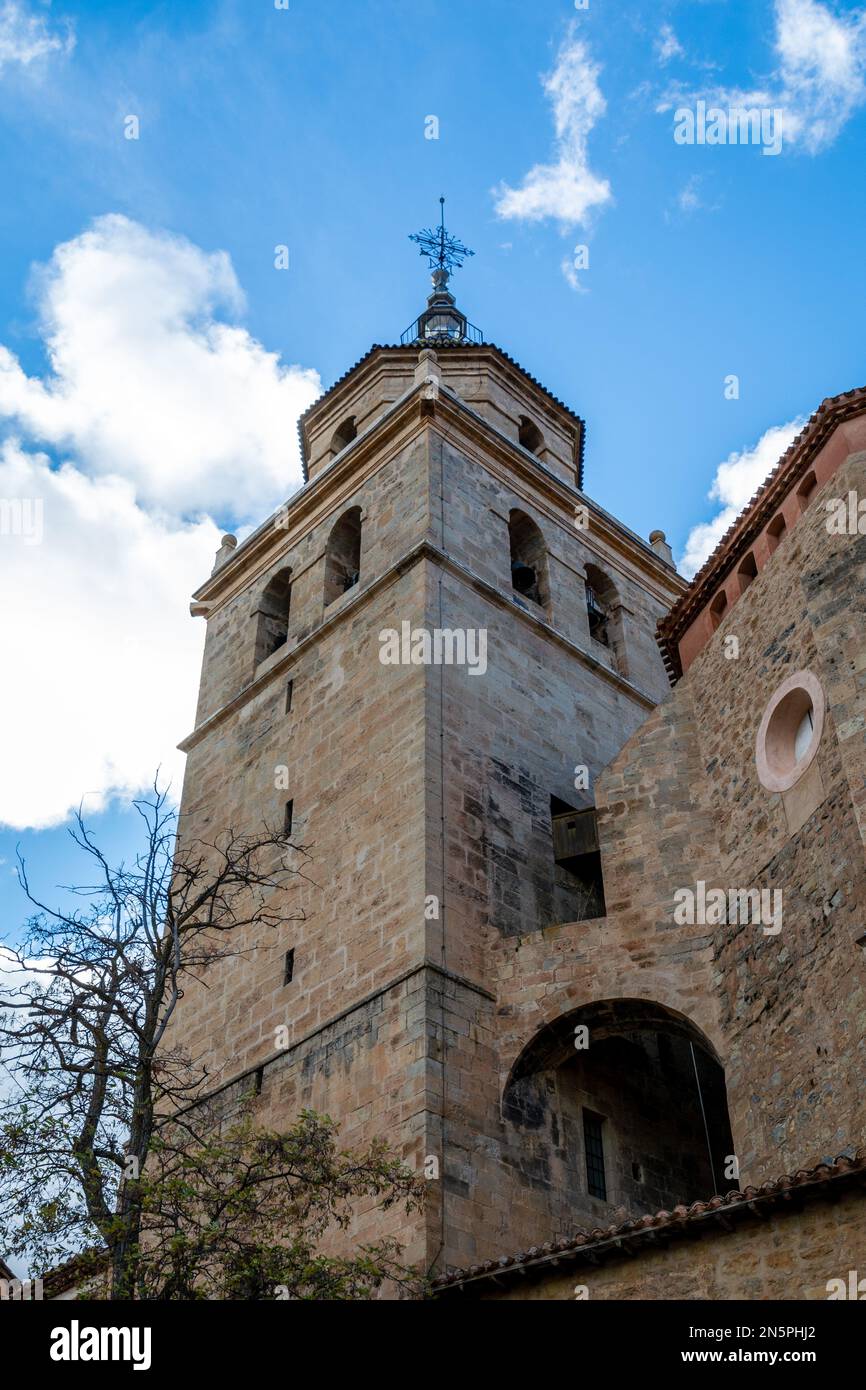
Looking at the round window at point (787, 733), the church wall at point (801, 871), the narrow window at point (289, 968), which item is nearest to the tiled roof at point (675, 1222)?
the church wall at point (801, 871)

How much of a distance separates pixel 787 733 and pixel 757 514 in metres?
2.77

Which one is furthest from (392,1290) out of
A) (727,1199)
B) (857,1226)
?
(857,1226)

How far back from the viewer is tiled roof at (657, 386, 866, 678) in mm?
14266

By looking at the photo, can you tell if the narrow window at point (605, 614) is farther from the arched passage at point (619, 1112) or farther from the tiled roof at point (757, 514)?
the arched passage at point (619, 1112)

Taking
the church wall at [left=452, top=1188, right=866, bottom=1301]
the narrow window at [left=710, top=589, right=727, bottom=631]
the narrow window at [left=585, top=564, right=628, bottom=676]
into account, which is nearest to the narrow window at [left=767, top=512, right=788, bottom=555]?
the narrow window at [left=710, top=589, right=727, bottom=631]

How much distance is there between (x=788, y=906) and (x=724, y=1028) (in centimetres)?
138

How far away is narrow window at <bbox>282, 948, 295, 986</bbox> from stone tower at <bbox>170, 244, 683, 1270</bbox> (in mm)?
Answer: 37

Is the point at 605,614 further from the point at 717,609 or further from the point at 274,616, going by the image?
the point at 717,609

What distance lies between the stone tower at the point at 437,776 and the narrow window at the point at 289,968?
0.12 feet

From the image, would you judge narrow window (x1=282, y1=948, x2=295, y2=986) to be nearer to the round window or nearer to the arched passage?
the arched passage

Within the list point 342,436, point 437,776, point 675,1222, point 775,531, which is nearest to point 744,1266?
point 675,1222

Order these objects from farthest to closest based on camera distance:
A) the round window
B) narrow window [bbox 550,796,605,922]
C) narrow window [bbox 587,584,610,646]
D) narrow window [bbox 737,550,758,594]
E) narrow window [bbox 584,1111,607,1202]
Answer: narrow window [bbox 587,584,610,646]
narrow window [bbox 550,796,605,922]
narrow window [bbox 737,550,758,594]
narrow window [bbox 584,1111,607,1202]
the round window
